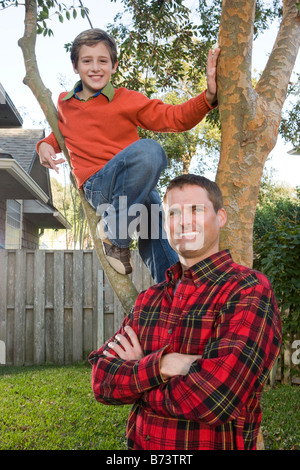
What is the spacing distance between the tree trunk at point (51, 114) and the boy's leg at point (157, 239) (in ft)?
0.75

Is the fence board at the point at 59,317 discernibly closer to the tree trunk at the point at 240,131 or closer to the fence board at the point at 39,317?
the fence board at the point at 39,317

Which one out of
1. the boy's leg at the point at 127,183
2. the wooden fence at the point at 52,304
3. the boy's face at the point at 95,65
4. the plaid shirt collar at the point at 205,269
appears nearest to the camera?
the plaid shirt collar at the point at 205,269

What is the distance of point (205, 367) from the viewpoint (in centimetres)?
→ 177

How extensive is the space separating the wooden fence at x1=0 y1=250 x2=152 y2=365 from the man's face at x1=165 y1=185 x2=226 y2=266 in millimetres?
6591

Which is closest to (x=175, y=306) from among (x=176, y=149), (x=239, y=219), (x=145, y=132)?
(x=239, y=219)

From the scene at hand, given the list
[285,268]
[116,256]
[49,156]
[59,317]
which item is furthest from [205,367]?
[59,317]

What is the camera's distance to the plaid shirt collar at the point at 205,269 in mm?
2020

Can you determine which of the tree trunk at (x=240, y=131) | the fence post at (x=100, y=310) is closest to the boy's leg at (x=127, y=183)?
the tree trunk at (x=240, y=131)

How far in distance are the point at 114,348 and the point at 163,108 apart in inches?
49.3

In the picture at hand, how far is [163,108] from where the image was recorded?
259cm

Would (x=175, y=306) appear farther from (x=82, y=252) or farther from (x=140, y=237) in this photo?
(x=82, y=252)

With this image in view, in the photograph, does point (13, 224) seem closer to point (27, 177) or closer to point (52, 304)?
point (27, 177)

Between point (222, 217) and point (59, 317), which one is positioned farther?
point (59, 317)

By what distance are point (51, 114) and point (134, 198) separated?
2.44 ft
